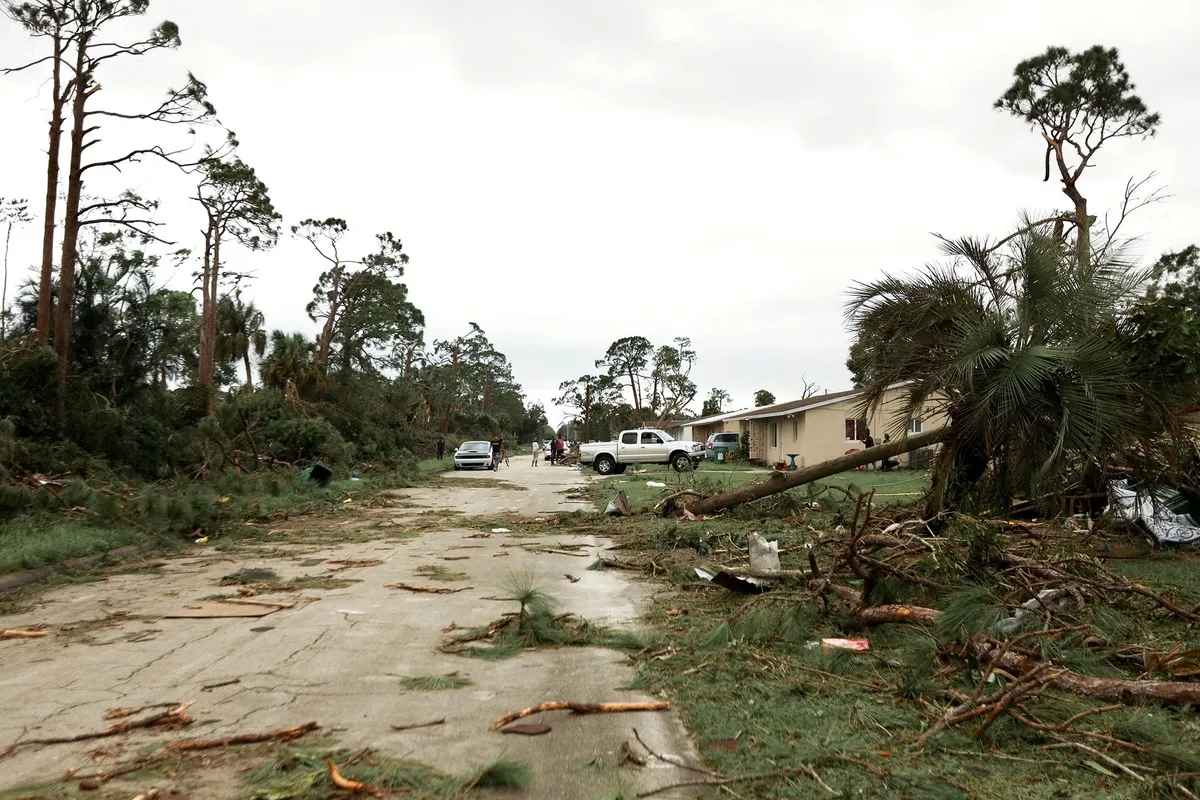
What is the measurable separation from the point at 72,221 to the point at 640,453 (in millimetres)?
24710

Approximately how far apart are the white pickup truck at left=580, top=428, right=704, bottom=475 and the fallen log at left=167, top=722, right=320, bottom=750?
34.0 meters

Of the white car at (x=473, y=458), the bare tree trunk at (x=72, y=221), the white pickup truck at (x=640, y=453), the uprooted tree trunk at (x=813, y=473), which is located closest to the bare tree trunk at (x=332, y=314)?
the white car at (x=473, y=458)

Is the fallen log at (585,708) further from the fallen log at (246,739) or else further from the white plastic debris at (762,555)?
the white plastic debris at (762,555)

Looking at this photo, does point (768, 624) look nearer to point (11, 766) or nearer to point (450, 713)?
point (450, 713)

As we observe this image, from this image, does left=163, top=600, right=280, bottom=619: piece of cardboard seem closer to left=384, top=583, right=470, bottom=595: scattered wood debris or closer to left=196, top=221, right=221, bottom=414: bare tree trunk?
left=384, top=583, right=470, bottom=595: scattered wood debris

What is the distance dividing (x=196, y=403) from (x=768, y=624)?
64.3 feet

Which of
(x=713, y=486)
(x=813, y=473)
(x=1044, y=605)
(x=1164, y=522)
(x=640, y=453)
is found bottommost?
(x=1044, y=605)

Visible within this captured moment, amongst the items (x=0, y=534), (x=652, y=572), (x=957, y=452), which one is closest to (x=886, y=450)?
(x=957, y=452)

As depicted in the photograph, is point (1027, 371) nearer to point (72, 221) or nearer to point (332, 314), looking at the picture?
point (72, 221)

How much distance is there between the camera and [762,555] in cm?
940

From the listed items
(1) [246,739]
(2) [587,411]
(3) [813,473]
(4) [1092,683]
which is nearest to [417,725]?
(1) [246,739]

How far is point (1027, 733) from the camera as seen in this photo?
4.33 metres

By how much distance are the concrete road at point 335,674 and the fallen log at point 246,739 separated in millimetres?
135

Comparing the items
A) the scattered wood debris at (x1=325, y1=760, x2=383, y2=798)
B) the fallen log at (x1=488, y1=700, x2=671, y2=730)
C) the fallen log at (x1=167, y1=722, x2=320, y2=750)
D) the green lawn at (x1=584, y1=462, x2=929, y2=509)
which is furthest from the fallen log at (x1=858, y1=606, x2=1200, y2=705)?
the green lawn at (x1=584, y1=462, x2=929, y2=509)
